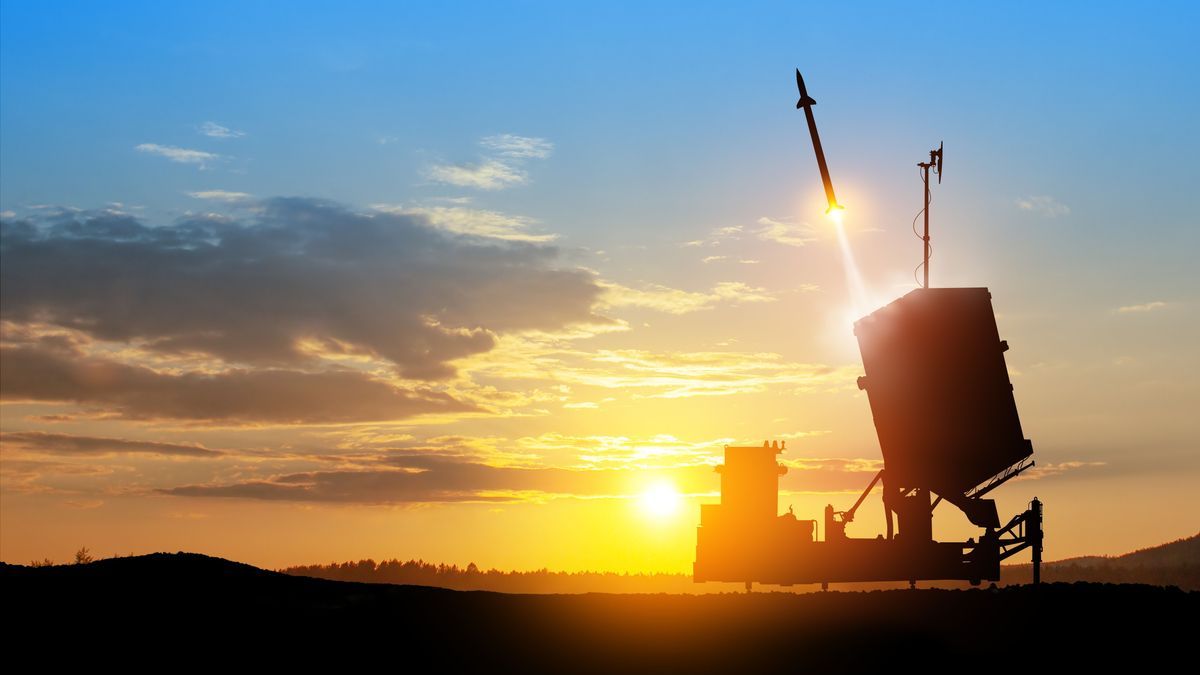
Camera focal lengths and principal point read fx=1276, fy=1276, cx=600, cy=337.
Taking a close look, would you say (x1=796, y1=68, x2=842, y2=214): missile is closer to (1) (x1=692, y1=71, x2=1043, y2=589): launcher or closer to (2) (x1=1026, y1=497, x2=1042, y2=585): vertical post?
(1) (x1=692, y1=71, x2=1043, y2=589): launcher

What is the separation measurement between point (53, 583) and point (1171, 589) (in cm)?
2120

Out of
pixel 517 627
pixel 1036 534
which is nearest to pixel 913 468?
pixel 1036 534

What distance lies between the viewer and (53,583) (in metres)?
20.6

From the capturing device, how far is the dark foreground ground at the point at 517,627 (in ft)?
60.1

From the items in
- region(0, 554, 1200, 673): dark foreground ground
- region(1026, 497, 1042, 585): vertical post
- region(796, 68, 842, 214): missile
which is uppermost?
region(796, 68, 842, 214): missile

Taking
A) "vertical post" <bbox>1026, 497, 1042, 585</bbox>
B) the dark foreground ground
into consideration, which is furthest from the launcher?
the dark foreground ground

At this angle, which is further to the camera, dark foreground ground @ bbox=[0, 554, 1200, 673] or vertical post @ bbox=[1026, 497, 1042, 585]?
vertical post @ bbox=[1026, 497, 1042, 585]

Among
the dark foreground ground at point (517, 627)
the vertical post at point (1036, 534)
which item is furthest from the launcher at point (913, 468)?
the dark foreground ground at point (517, 627)

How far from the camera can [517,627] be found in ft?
65.5

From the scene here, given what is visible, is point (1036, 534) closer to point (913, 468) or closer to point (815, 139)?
point (913, 468)

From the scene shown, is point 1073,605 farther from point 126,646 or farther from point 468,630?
point 126,646

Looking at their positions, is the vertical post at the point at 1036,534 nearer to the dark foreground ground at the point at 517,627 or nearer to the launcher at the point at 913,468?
the launcher at the point at 913,468

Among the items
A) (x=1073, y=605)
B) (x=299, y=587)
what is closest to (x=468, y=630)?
(x=299, y=587)

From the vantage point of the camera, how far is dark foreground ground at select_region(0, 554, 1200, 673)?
1833 cm
